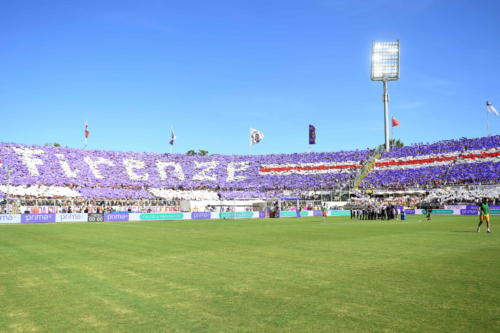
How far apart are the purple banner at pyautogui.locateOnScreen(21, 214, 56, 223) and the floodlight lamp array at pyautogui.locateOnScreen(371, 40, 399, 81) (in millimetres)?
64944

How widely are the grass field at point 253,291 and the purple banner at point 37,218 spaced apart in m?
30.8

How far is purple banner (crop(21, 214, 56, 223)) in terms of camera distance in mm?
45037

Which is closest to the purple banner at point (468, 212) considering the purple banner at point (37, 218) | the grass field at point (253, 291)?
the grass field at point (253, 291)

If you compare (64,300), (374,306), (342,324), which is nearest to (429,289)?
(374,306)

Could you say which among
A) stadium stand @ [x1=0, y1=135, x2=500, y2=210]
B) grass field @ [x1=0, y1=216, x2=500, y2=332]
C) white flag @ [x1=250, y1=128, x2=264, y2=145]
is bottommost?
grass field @ [x1=0, y1=216, x2=500, y2=332]

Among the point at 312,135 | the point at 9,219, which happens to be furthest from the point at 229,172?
the point at 9,219

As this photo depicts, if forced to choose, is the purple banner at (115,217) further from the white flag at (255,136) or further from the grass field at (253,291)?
the white flag at (255,136)

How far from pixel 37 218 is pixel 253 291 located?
4263cm

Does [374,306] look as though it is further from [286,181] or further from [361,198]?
[286,181]

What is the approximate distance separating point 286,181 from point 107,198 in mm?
37571

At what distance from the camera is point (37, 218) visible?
150 feet

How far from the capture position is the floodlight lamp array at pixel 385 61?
84062 millimetres

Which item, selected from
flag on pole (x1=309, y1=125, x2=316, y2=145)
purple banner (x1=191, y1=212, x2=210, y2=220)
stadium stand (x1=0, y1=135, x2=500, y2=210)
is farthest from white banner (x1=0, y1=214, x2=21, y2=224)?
flag on pole (x1=309, y1=125, x2=316, y2=145)

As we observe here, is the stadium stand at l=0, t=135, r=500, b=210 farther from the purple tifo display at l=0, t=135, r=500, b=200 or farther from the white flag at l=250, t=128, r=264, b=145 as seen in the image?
the white flag at l=250, t=128, r=264, b=145
